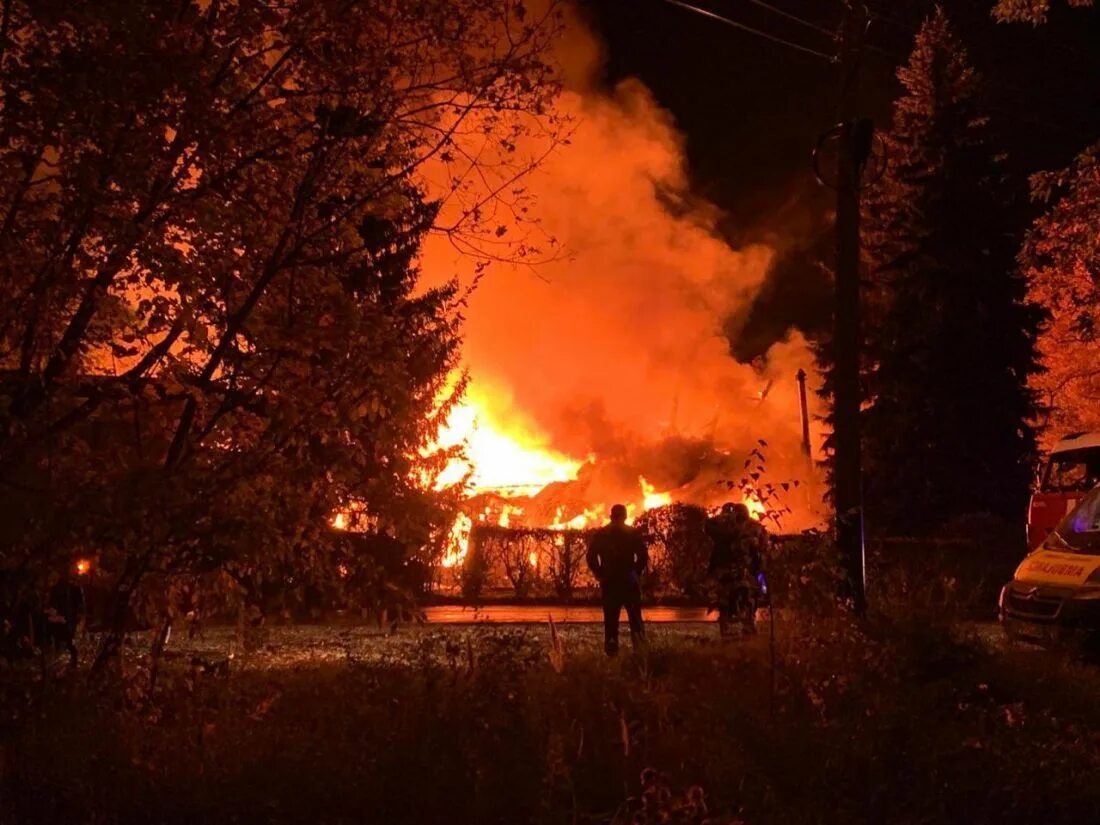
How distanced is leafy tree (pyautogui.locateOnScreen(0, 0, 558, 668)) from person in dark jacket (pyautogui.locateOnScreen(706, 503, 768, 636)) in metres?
2.45

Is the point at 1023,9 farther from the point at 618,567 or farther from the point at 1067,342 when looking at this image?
the point at 1067,342

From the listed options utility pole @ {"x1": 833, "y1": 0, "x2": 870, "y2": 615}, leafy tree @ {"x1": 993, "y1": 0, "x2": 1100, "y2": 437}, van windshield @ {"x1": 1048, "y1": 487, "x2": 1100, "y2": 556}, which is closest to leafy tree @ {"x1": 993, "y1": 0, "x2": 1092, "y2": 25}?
utility pole @ {"x1": 833, "y1": 0, "x2": 870, "y2": 615}

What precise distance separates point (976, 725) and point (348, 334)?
4.41 metres

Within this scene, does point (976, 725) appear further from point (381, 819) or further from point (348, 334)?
point (348, 334)

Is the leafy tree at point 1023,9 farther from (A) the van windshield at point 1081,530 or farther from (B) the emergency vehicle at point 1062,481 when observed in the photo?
(B) the emergency vehicle at point 1062,481

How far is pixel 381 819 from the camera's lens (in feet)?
15.8

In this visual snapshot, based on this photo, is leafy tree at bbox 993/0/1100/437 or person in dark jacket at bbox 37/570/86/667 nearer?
person in dark jacket at bbox 37/570/86/667

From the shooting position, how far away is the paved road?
15125mm

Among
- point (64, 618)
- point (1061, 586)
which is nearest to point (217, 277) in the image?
point (64, 618)

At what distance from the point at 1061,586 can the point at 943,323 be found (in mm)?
16511

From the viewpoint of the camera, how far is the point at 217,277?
5562 millimetres

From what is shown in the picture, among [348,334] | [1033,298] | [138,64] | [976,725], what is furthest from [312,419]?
[1033,298]

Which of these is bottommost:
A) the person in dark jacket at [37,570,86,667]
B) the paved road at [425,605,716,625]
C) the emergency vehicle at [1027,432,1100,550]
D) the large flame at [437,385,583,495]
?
the paved road at [425,605,716,625]

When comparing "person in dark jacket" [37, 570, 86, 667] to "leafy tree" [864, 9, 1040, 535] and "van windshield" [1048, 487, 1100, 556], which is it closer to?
"van windshield" [1048, 487, 1100, 556]
